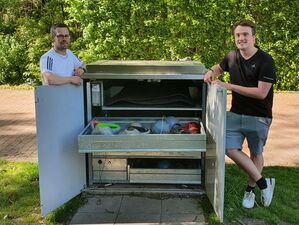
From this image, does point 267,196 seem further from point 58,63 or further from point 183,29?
point 183,29

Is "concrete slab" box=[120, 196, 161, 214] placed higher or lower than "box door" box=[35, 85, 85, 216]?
lower

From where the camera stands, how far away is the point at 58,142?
3.96 metres

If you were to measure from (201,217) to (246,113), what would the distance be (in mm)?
1070

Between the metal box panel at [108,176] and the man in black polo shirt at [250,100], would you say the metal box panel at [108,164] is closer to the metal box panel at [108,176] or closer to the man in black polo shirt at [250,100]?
the metal box panel at [108,176]

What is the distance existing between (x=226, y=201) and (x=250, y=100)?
3.53 ft

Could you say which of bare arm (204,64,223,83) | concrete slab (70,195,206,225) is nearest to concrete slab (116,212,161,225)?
concrete slab (70,195,206,225)

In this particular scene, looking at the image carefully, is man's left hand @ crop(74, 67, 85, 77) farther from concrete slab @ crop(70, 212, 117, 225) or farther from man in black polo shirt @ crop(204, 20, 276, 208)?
concrete slab @ crop(70, 212, 117, 225)

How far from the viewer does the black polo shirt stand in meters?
3.82

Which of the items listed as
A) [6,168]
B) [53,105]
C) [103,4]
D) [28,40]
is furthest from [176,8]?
[53,105]

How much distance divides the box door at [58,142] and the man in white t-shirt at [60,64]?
0.32 ft

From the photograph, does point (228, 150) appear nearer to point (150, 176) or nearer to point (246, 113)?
point (246, 113)

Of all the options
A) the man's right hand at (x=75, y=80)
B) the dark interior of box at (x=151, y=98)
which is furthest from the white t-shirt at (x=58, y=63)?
the dark interior of box at (x=151, y=98)

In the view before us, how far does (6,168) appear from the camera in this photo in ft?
17.9

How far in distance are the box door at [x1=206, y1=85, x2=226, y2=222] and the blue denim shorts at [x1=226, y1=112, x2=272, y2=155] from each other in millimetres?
191
